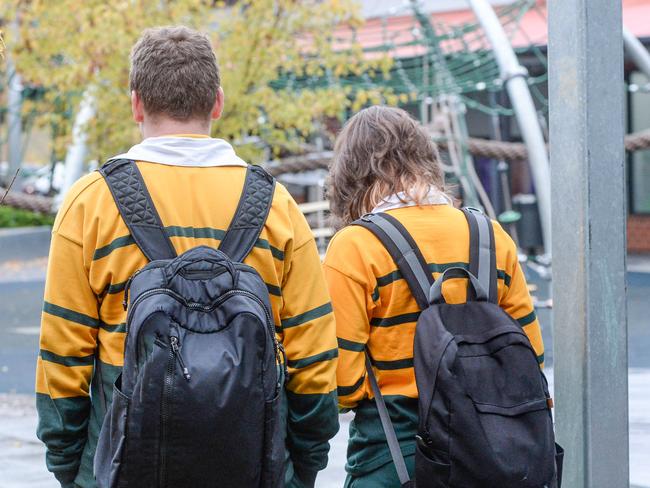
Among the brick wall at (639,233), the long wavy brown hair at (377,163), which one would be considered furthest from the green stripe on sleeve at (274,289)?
the brick wall at (639,233)

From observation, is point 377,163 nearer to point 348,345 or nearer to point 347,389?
point 348,345

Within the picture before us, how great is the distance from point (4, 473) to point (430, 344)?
4045 mm

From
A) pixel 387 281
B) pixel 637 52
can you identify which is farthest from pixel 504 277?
pixel 637 52

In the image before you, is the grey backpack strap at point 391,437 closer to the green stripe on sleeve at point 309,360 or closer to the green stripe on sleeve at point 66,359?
the green stripe on sleeve at point 309,360

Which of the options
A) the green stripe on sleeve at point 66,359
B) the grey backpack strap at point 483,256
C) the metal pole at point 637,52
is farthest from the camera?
the metal pole at point 637,52

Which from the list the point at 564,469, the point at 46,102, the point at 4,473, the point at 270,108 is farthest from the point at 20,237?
the point at 564,469

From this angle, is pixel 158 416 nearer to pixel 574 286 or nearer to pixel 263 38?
pixel 574 286

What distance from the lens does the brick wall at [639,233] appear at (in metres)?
23.1

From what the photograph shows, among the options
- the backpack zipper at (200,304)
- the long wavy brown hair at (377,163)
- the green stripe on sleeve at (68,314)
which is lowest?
the green stripe on sleeve at (68,314)

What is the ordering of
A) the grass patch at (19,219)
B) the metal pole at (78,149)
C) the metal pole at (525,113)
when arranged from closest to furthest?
1. the metal pole at (525,113)
2. the metal pole at (78,149)
3. the grass patch at (19,219)

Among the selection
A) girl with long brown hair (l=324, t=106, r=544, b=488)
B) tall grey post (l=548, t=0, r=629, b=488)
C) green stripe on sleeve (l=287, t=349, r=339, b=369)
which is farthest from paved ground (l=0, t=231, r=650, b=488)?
A: green stripe on sleeve (l=287, t=349, r=339, b=369)

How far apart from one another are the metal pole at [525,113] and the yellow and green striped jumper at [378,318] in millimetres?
6822

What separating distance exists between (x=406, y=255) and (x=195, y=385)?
891 mm

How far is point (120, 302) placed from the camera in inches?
106
